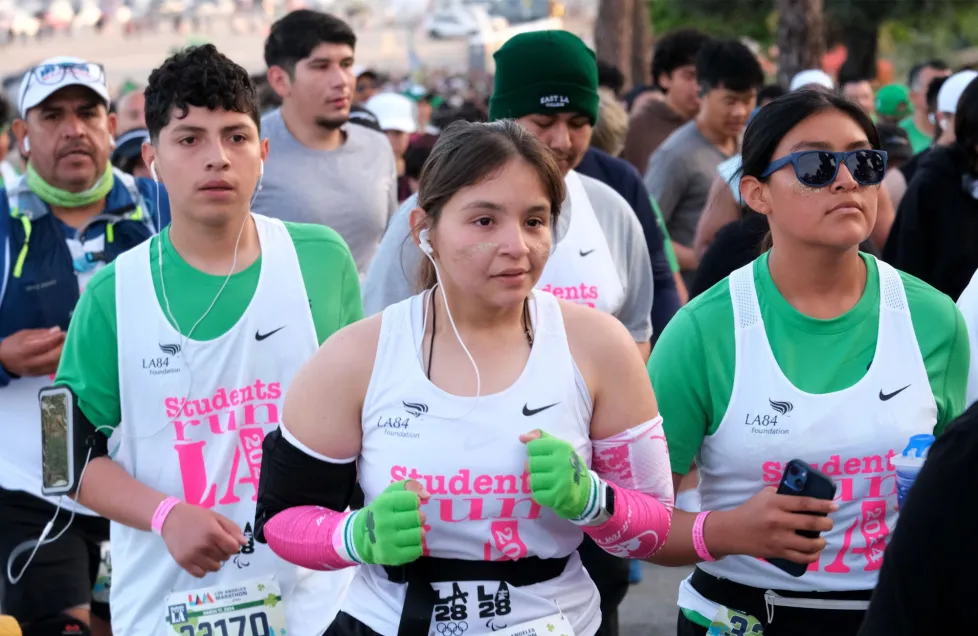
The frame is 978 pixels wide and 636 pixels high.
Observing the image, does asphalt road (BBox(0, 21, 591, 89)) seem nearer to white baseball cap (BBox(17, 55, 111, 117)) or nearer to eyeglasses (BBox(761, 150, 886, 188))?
white baseball cap (BBox(17, 55, 111, 117))

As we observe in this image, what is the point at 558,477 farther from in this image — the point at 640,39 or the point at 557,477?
the point at 640,39

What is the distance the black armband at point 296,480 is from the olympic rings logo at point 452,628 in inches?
14.8

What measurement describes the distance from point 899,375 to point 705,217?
108 inches

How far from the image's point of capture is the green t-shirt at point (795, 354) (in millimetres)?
3271

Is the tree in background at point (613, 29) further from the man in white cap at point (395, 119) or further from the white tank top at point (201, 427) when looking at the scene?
the white tank top at point (201, 427)

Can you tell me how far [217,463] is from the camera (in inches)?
149

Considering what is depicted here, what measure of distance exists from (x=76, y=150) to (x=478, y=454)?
288 centimetres

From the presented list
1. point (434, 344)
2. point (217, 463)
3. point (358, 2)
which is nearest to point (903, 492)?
point (434, 344)

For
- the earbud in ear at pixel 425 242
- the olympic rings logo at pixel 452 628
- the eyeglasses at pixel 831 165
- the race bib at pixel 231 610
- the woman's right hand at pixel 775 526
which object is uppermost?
the eyeglasses at pixel 831 165

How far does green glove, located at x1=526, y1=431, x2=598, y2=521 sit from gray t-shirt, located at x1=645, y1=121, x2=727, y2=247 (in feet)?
16.1

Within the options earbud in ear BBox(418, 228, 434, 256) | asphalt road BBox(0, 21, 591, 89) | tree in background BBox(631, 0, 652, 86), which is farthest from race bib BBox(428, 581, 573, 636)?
asphalt road BBox(0, 21, 591, 89)

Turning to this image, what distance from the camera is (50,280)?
4.84m

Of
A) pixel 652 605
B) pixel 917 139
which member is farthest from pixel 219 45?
pixel 652 605

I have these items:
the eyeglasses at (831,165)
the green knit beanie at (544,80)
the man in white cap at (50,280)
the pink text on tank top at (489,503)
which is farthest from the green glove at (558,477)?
the man in white cap at (50,280)
